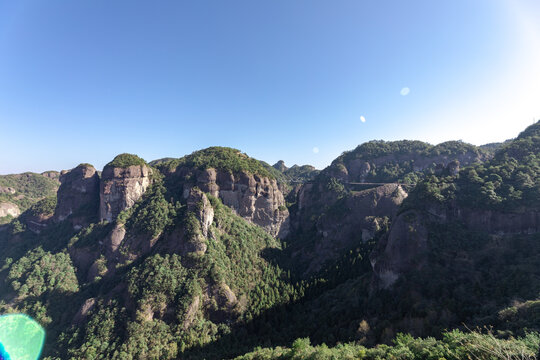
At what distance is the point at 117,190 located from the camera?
210ft

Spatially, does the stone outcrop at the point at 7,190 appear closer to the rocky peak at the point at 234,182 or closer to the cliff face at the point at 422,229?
the rocky peak at the point at 234,182

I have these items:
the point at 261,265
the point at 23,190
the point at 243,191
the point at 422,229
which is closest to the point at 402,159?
the point at 422,229

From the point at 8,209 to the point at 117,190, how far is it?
77479mm

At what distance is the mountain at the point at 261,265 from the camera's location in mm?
32344

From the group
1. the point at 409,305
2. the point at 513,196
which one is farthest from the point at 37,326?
the point at 513,196

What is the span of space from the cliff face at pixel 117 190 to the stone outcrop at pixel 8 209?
68.4 meters

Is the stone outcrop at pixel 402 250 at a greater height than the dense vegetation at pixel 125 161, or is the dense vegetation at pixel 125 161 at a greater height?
the dense vegetation at pixel 125 161

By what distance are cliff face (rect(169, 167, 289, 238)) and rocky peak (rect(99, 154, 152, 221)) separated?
562 inches

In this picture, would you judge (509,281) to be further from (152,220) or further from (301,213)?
(152,220)

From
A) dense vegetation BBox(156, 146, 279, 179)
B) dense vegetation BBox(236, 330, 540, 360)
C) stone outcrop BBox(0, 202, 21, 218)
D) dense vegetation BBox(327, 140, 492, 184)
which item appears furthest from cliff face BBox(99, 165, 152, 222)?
dense vegetation BBox(327, 140, 492, 184)

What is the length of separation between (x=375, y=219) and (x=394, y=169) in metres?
50.4

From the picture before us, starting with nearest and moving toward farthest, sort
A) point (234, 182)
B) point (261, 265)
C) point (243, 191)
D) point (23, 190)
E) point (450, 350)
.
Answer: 1. point (450, 350)
2. point (261, 265)
3. point (234, 182)
4. point (243, 191)
5. point (23, 190)

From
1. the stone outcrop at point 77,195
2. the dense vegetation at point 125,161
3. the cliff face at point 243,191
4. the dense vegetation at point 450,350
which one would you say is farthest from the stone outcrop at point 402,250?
the stone outcrop at point 77,195

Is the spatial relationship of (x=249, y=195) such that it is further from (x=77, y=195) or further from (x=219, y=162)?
(x=77, y=195)
